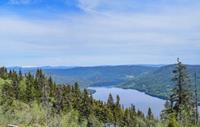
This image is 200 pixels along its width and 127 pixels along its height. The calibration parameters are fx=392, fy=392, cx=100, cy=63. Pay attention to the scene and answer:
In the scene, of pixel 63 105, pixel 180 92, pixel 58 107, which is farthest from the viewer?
pixel 58 107

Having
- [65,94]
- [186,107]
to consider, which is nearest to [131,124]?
[65,94]

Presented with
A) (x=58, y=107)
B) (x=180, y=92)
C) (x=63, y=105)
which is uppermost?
(x=180, y=92)

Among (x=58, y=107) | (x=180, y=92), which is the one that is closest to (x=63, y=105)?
(x=58, y=107)

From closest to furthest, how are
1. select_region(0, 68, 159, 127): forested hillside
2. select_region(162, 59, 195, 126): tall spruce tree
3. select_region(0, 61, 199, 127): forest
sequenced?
Result: select_region(162, 59, 195, 126): tall spruce tree
select_region(0, 61, 199, 127): forest
select_region(0, 68, 159, 127): forested hillside

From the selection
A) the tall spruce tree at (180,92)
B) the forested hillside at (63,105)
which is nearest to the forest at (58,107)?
the forested hillside at (63,105)

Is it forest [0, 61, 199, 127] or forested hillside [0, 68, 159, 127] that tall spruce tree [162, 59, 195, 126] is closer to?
forest [0, 61, 199, 127]

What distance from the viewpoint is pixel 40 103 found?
13650 centimetres

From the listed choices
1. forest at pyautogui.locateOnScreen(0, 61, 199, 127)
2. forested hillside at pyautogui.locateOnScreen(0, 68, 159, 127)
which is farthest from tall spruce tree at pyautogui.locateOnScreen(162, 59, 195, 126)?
forested hillside at pyautogui.locateOnScreen(0, 68, 159, 127)

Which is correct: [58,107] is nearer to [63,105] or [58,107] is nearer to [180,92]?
[63,105]

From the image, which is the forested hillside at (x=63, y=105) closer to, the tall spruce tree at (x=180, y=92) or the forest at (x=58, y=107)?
the forest at (x=58, y=107)

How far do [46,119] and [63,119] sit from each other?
5.11m

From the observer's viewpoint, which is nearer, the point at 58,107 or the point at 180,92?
the point at 180,92

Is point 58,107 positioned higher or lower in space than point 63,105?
lower

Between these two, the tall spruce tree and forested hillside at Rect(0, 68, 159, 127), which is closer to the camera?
the tall spruce tree
